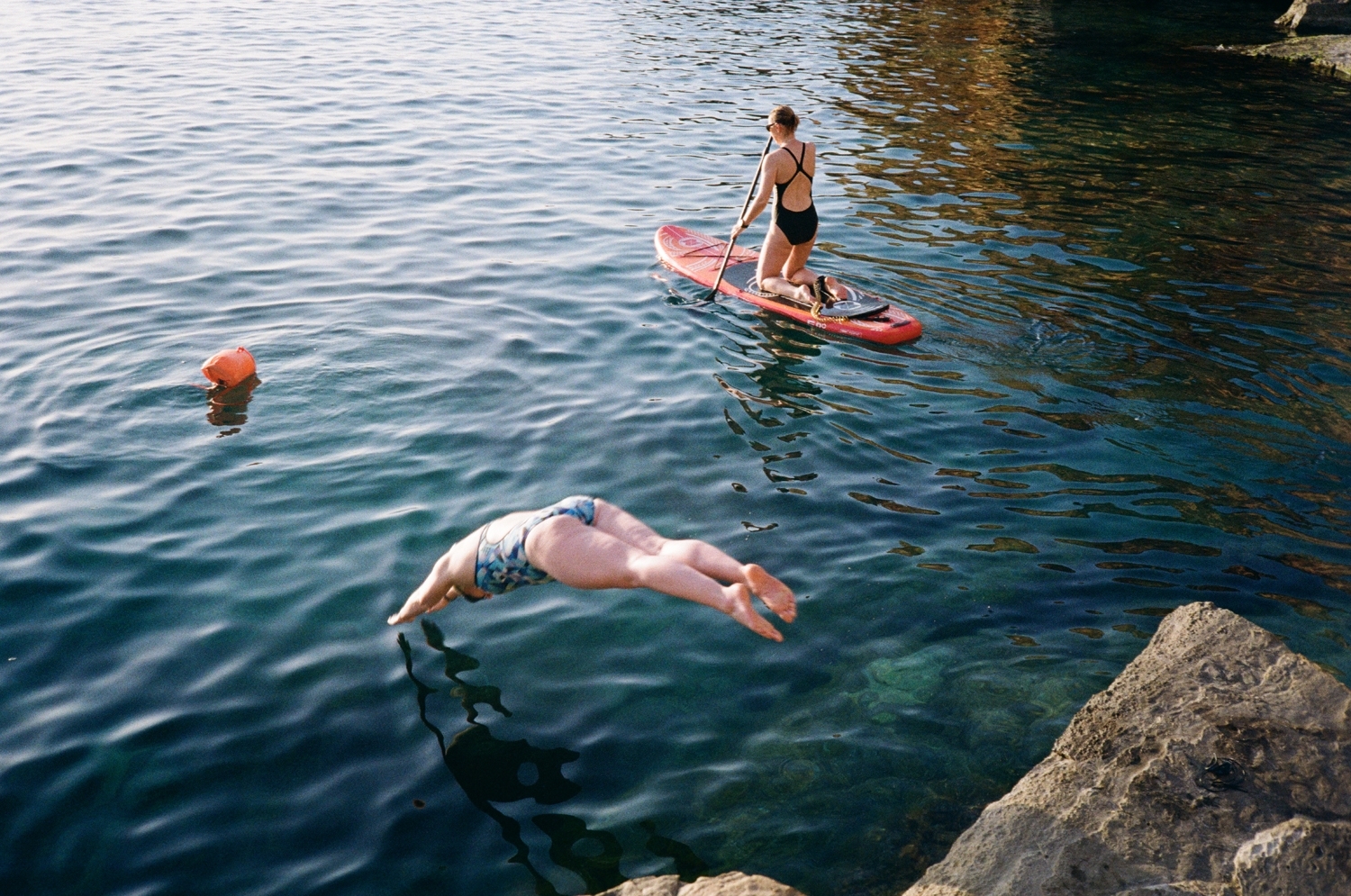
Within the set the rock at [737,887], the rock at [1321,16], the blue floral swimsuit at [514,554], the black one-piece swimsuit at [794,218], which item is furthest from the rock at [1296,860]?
the rock at [1321,16]

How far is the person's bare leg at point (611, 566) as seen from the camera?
161 inches

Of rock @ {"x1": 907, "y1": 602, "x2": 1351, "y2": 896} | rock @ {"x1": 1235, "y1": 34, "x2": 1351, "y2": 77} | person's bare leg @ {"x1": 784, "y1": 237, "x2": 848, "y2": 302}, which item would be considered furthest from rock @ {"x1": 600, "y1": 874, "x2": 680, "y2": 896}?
rock @ {"x1": 1235, "y1": 34, "x2": 1351, "y2": 77}

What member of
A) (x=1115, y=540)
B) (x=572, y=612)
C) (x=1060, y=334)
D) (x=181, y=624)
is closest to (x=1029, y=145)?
(x=1060, y=334)

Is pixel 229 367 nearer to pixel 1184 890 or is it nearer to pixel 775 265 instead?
pixel 775 265

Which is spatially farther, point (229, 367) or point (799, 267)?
point (799, 267)

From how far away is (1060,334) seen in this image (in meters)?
9.77

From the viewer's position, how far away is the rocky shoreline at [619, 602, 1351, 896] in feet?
11.9

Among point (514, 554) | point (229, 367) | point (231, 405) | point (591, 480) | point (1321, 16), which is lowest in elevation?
point (591, 480)

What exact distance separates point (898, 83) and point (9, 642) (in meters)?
20.3

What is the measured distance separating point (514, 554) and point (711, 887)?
6.14 ft

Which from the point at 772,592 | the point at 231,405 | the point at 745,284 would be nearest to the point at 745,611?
the point at 772,592

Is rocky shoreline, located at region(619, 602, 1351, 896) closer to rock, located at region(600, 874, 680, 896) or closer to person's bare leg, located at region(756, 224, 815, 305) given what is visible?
rock, located at region(600, 874, 680, 896)

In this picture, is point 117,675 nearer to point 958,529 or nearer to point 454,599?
point 454,599

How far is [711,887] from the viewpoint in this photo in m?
3.65
